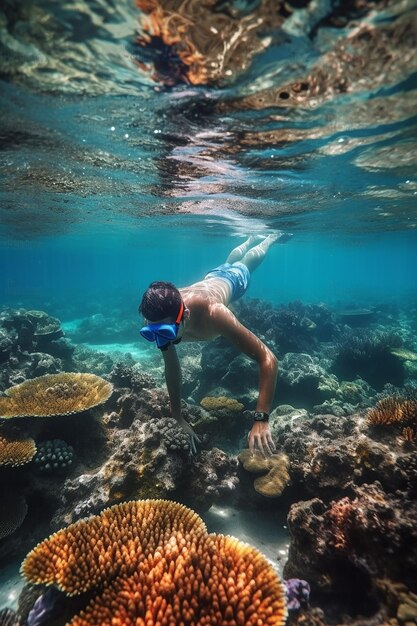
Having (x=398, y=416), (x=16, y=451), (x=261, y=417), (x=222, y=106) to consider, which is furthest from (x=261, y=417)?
(x=222, y=106)

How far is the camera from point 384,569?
3.43 meters

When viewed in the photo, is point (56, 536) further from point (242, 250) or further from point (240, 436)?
point (242, 250)

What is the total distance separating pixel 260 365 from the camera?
4.72 meters

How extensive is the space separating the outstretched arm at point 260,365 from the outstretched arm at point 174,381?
1095 mm

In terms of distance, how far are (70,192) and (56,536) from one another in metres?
16.3

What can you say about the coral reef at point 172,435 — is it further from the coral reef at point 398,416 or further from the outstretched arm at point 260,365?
the coral reef at point 398,416

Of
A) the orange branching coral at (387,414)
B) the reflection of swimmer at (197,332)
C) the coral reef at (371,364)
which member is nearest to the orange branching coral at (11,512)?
the reflection of swimmer at (197,332)

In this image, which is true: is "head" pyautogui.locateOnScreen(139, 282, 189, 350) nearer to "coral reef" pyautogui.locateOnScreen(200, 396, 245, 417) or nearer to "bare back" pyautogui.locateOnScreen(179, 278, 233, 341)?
"bare back" pyautogui.locateOnScreen(179, 278, 233, 341)

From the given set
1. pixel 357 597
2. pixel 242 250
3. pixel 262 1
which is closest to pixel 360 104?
pixel 262 1

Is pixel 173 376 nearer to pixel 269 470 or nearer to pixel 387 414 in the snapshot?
pixel 269 470

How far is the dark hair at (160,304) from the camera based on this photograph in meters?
4.41

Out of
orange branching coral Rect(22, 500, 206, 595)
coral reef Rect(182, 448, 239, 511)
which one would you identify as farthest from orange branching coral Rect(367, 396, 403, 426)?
orange branching coral Rect(22, 500, 206, 595)

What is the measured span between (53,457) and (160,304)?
3695mm

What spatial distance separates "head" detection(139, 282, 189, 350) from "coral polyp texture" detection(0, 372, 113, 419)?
302cm
